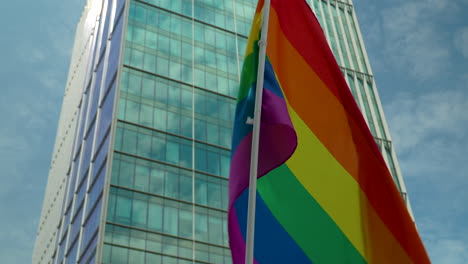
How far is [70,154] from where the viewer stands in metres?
65.2

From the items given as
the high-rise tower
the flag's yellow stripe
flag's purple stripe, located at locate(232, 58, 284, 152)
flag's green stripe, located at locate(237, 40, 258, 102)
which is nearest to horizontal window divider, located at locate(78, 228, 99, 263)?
the high-rise tower

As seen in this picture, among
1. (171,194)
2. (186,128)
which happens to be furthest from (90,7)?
(171,194)

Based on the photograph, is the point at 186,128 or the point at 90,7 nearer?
the point at 186,128

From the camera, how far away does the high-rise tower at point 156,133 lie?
151ft

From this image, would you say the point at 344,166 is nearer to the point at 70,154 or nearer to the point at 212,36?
the point at 212,36

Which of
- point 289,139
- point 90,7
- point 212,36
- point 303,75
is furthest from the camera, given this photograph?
point 90,7

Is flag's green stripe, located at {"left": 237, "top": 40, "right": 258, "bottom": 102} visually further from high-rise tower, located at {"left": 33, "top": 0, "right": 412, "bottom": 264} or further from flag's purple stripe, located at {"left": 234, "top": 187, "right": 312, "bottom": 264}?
high-rise tower, located at {"left": 33, "top": 0, "right": 412, "bottom": 264}

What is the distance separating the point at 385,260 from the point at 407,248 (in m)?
0.46

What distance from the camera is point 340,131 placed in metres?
14.3

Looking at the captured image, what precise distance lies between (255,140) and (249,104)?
1.78 meters

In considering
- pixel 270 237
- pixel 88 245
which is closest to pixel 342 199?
pixel 270 237

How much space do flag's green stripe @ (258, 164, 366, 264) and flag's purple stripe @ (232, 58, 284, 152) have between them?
3.02ft

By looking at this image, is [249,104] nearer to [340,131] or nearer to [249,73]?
[249,73]

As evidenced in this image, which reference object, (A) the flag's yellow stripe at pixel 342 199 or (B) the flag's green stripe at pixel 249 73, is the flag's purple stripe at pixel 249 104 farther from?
(A) the flag's yellow stripe at pixel 342 199
